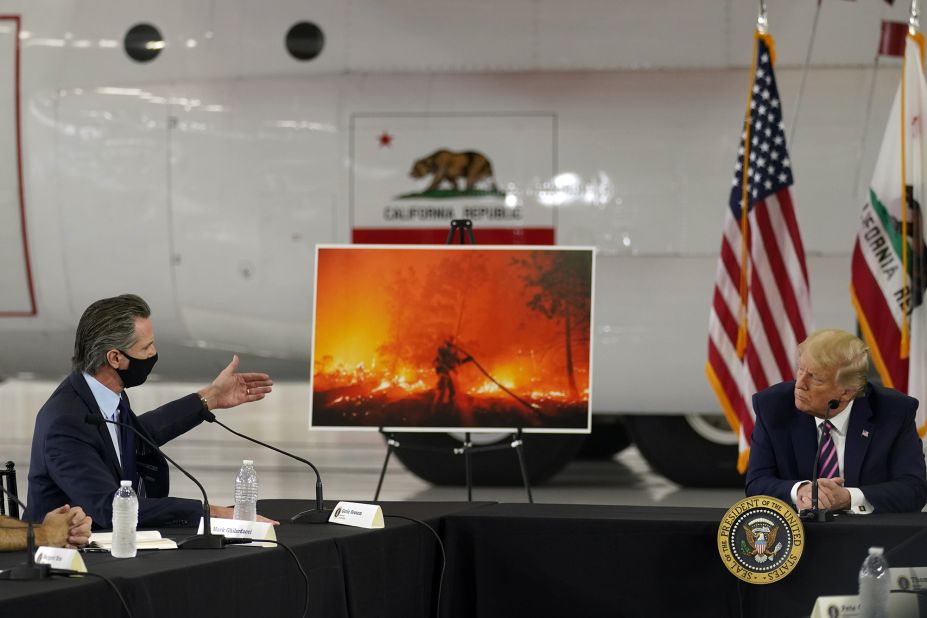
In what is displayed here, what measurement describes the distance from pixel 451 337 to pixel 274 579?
2728mm

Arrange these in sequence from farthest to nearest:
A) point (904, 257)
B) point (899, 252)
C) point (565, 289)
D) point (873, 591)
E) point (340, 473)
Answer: point (340, 473) → point (899, 252) → point (904, 257) → point (565, 289) → point (873, 591)

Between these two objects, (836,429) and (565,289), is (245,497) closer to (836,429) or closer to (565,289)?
(836,429)

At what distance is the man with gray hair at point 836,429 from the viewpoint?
14.8 feet

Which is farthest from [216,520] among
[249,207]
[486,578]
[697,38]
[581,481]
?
[581,481]

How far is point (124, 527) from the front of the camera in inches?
135

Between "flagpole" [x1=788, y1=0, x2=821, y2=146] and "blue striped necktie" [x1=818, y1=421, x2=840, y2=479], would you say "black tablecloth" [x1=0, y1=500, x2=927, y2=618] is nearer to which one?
"blue striped necktie" [x1=818, y1=421, x2=840, y2=479]

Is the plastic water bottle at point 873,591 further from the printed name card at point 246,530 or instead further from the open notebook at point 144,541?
the open notebook at point 144,541

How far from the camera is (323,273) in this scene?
617 cm

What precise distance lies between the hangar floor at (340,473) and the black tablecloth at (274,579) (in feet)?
16.1

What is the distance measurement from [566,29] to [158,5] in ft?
9.07

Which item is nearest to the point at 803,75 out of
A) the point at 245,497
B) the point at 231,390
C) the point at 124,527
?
the point at 231,390

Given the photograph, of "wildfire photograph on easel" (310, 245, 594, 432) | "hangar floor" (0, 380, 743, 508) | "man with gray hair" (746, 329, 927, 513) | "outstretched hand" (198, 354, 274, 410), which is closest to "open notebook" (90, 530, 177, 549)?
"outstretched hand" (198, 354, 274, 410)

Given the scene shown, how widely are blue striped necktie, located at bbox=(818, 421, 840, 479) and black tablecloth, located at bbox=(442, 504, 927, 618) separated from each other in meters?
0.41

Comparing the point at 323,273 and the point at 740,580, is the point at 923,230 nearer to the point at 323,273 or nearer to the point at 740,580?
the point at 323,273
